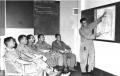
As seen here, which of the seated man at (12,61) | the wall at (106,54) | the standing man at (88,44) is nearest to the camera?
the seated man at (12,61)

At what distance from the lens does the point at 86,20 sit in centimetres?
658

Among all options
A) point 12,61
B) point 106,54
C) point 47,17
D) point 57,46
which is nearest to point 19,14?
point 47,17

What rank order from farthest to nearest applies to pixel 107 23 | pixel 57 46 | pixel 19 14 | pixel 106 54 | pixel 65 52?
1. pixel 19 14
2. pixel 57 46
3. pixel 65 52
4. pixel 106 54
5. pixel 107 23

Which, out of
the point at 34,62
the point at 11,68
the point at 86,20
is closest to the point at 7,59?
the point at 11,68

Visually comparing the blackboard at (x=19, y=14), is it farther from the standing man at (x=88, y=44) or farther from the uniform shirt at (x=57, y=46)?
the standing man at (x=88, y=44)

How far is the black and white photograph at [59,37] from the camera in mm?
4145

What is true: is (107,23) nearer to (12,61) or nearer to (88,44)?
(88,44)

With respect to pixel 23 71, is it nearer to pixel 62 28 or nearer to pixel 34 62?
pixel 34 62

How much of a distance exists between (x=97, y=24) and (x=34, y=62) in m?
2.49

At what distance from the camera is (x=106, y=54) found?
548cm

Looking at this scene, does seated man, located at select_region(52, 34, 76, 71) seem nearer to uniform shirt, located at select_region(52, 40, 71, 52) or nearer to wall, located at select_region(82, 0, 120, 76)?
uniform shirt, located at select_region(52, 40, 71, 52)

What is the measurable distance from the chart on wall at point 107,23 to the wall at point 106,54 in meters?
0.15

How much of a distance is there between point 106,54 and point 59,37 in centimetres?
173

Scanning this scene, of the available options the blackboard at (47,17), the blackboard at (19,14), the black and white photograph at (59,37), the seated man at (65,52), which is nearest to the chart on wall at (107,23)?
the black and white photograph at (59,37)
